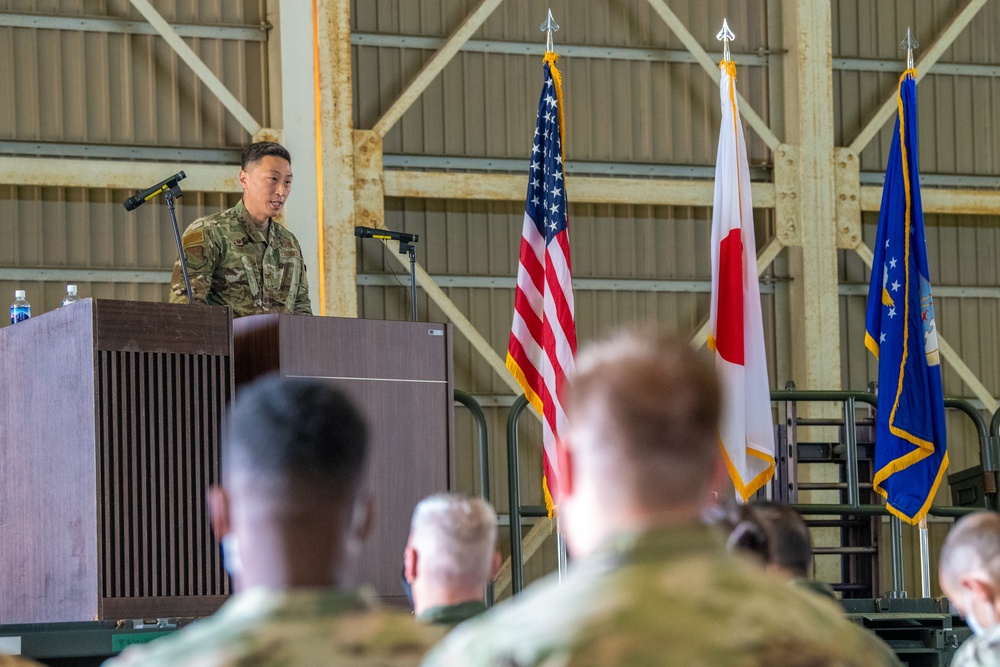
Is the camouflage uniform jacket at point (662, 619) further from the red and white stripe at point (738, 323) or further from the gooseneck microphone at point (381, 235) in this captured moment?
the red and white stripe at point (738, 323)

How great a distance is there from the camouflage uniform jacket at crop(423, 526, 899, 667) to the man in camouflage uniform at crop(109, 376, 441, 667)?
0.10m

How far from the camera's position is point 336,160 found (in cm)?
921

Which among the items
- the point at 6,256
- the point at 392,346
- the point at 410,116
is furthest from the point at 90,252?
the point at 392,346

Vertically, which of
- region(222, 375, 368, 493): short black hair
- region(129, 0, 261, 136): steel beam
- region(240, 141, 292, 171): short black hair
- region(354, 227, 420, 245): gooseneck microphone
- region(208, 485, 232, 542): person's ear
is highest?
region(129, 0, 261, 136): steel beam

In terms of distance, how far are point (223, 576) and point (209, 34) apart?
5.51 m

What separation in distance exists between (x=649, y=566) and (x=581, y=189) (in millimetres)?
8442

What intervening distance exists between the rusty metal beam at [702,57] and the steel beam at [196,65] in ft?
8.95

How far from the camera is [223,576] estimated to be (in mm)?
4566

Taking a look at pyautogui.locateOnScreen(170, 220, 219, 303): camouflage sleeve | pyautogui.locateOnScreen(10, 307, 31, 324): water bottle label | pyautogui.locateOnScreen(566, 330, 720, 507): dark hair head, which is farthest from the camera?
pyautogui.locateOnScreen(170, 220, 219, 303): camouflage sleeve

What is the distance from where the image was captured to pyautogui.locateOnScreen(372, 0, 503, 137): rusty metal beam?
945 cm

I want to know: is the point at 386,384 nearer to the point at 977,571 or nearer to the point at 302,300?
the point at 302,300

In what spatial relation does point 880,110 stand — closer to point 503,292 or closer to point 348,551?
point 503,292

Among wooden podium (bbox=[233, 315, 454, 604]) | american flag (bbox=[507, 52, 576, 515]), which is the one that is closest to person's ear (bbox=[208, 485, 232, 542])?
wooden podium (bbox=[233, 315, 454, 604])

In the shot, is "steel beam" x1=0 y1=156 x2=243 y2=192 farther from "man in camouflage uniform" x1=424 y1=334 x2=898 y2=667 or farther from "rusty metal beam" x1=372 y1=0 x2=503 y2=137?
"man in camouflage uniform" x1=424 y1=334 x2=898 y2=667
